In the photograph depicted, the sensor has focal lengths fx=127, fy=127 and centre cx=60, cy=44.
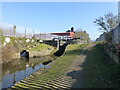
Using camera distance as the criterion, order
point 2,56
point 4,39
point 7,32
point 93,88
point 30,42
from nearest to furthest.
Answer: point 93,88
point 2,56
point 4,39
point 7,32
point 30,42

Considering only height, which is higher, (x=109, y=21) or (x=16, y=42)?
(x=109, y=21)

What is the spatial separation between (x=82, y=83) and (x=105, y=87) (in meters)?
1.15

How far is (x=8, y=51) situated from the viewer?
61.5ft

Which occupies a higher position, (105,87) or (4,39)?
(4,39)

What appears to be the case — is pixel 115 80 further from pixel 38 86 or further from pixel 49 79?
pixel 38 86

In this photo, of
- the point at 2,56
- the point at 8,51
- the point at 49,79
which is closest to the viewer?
the point at 49,79

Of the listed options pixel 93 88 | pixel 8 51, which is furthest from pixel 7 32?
pixel 93 88

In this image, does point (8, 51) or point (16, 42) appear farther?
point (16, 42)

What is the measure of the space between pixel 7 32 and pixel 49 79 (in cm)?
2171

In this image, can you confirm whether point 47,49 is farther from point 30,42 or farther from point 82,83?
point 82,83

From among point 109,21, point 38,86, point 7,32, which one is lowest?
point 38,86

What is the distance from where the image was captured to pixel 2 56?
55.0ft

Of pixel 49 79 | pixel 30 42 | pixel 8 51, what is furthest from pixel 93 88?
pixel 30 42

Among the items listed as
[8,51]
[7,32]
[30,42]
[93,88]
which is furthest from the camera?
[30,42]
